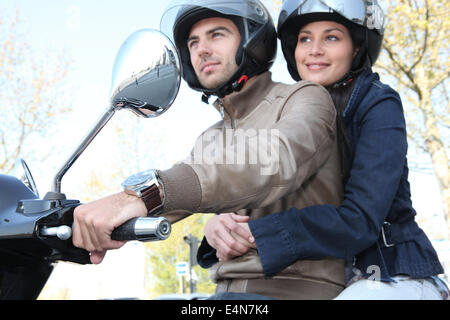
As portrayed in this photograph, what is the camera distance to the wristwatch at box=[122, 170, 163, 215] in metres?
1.17

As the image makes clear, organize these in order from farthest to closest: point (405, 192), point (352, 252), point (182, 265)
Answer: point (182, 265), point (405, 192), point (352, 252)

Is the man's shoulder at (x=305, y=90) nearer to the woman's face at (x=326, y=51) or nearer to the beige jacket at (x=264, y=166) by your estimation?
the beige jacket at (x=264, y=166)

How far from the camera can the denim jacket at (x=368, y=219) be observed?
1679 millimetres

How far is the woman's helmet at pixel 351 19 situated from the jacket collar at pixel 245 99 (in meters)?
0.48

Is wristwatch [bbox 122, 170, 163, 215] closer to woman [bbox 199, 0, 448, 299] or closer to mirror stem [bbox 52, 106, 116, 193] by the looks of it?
mirror stem [bbox 52, 106, 116, 193]

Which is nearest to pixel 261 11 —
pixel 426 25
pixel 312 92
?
pixel 312 92

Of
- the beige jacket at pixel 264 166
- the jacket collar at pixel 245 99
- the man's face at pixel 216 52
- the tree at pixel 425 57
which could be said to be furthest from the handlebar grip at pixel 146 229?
the tree at pixel 425 57

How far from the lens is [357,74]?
2549mm

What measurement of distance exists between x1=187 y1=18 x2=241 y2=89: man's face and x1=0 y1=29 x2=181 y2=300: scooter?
1.02 m

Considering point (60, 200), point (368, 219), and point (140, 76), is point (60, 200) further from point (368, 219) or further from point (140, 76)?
point (368, 219)
